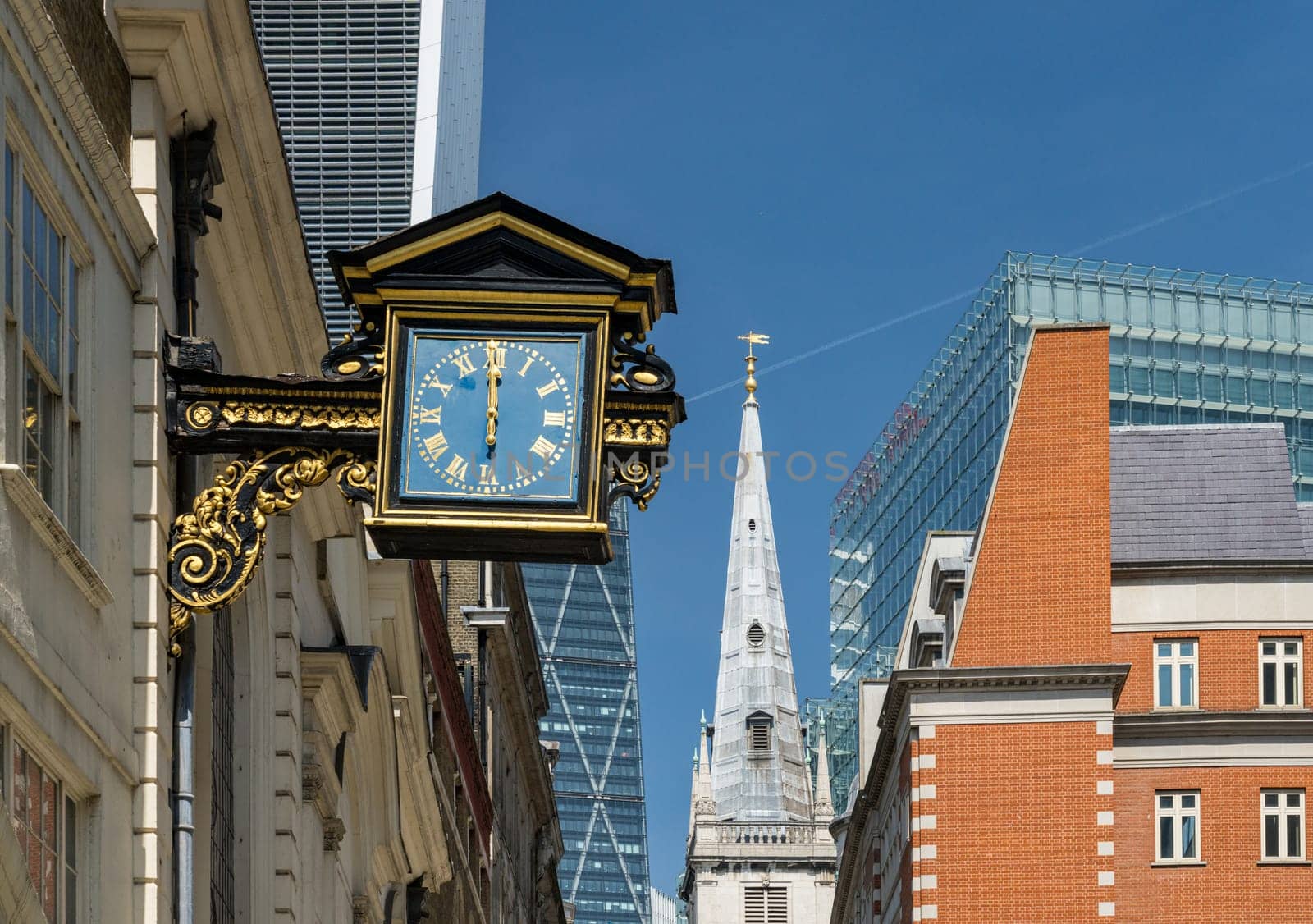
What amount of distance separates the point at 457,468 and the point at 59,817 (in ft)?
8.07

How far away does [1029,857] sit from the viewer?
49.2m

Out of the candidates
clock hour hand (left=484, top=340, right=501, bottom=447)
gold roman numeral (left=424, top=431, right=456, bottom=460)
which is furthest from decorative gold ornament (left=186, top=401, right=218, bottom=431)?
clock hour hand (left=484, top=340, right=501, bottom=447)

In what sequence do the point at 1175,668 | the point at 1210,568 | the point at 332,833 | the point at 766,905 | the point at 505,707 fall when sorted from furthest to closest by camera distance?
1. the point at 766,905
2. the point at 505,707
3. the point at 1175,668
4. the point at 1210,568
5. the point at 332,833

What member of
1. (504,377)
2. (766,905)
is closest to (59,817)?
(504,377)

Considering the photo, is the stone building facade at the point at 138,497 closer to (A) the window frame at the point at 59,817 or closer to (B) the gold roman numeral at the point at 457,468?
(A) the window frame at the point at 59,817

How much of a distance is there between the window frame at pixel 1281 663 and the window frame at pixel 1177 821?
2195mm

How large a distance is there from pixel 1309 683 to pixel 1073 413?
21.9 feet

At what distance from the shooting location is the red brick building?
49.3m

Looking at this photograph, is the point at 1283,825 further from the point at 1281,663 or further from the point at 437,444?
the point at 437,444

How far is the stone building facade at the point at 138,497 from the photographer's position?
1169cm

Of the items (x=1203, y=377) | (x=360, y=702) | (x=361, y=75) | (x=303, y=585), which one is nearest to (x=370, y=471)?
(x=303, y=585)

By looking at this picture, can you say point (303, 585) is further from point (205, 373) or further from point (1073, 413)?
point (1073, 413)

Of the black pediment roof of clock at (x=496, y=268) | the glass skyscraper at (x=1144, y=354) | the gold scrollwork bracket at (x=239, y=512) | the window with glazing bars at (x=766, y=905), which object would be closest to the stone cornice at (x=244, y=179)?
the black pediment roof of clock at (x=496, y=268)

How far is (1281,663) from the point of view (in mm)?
50750
